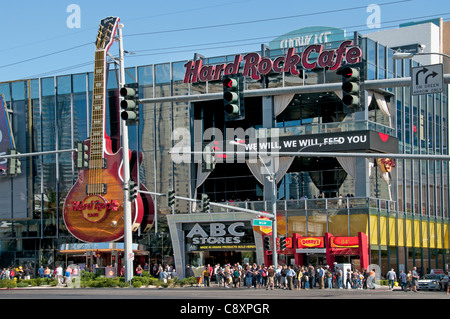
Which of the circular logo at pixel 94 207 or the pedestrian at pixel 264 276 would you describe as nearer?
the pedestrian at pixel 264 276

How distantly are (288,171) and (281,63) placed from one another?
28.7 feet

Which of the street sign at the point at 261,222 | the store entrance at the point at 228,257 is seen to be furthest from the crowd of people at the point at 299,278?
the store entrance at the point at 228,257

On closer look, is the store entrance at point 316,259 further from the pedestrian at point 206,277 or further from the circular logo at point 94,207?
the circular logo at point 94,207

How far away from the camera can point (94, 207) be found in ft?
176

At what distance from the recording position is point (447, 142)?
62750mm

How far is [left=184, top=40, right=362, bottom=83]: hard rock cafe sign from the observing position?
47.7 metres

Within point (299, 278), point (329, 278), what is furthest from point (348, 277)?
point (299, 278)

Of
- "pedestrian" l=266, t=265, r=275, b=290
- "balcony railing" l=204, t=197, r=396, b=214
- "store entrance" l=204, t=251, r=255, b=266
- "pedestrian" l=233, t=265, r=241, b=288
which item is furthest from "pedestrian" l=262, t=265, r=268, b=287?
"balcony railing" l=204, t=197, r=396, b=214

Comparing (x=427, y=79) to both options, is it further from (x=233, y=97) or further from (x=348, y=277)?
(x=348, y=277)

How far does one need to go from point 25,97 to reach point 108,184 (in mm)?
13715

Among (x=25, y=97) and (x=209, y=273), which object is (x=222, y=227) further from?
(x=25, y=97)

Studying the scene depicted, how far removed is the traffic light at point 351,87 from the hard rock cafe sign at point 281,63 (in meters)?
31.7

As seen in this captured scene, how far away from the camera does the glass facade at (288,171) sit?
49125mm
